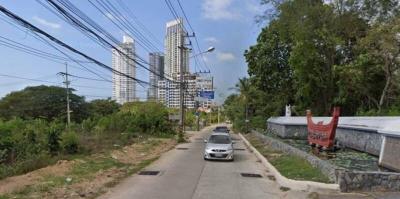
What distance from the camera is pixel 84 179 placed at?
17328 millimetres

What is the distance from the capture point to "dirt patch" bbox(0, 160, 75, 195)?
1425 cm

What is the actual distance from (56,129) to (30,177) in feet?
29.9

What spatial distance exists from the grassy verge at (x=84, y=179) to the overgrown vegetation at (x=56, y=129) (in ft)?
4.84

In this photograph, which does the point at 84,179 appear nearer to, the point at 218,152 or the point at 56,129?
the point at 56,129

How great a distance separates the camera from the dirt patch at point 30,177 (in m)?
14.3

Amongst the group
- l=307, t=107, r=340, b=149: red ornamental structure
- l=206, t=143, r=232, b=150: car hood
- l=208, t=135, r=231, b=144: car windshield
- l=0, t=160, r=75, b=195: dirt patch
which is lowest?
l=0, t=160, r=75, b=195: dirt patch

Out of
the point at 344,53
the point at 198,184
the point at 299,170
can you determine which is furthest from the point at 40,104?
the point at 198,184

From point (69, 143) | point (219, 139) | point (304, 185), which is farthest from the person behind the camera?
point (219, 139)

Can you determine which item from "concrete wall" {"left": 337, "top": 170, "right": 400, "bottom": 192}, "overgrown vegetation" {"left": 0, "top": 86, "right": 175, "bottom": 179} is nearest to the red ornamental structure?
"concrete wall" {"left": 337, "top": 170, "right": 400, "bottom": 192}

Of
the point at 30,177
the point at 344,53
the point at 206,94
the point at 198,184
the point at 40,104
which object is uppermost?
the point at 344,53

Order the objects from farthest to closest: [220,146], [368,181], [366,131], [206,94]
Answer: [206,94] < [220,146] < [366,131] < [368,181]

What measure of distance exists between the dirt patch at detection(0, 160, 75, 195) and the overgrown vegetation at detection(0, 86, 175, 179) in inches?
23.6

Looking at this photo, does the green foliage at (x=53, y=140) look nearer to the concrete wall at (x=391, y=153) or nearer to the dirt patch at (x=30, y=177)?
the dirt patch at (x=30, y=177)

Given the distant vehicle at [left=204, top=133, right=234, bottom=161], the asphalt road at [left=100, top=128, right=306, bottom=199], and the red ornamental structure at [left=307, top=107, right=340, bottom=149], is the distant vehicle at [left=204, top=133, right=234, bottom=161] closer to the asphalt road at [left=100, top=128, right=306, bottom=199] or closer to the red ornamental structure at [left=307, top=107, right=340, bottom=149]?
the asphalt road at [left=100, top=128, right=306, bottom=199]
